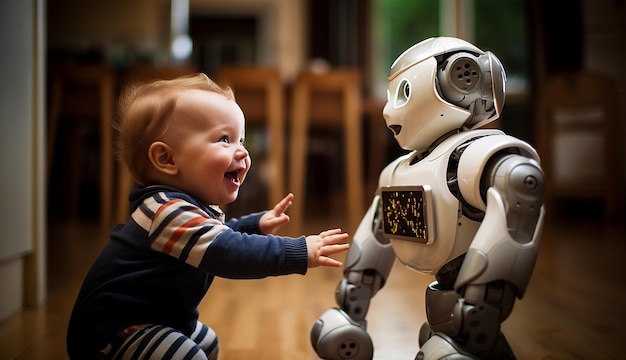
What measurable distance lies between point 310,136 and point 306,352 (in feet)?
10.1

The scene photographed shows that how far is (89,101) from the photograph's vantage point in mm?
2764

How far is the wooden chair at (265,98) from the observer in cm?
254

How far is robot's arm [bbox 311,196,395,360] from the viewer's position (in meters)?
0.83

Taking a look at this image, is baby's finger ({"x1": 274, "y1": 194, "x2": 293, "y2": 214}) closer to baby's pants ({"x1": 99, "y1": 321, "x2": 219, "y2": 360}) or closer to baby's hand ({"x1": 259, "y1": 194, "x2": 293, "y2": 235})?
baby's hand ({"x1": 259, "y1": 194, "x2": 293, "y2": 235})

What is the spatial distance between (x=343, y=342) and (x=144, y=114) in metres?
0.44

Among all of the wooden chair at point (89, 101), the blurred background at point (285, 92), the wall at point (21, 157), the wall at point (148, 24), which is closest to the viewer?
the wall at point (21, 157)

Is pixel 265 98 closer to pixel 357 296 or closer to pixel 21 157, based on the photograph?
pixel 21 157

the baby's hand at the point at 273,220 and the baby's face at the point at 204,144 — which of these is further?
the baby's hand at the point at 273,220

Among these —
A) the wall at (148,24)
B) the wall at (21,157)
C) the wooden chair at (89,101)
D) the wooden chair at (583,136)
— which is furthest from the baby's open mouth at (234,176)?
the wall at (148,24)

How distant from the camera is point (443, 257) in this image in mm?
740

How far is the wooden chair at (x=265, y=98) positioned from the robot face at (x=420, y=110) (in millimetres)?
1786

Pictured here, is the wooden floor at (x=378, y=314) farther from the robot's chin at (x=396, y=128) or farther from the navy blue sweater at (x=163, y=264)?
the robot's chin at (x=396, y=128)

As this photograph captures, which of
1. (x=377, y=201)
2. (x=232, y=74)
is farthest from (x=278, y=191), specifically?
(x=377, y=201)

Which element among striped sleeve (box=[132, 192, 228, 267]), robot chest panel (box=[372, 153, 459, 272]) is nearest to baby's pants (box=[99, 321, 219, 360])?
striped sleeve (box=[132, 192, 228, 267])
